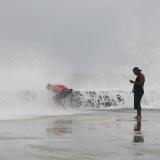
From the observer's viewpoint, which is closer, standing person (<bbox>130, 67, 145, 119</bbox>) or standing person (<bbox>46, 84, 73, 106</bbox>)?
standing person (<bbox>130, 67, 145, 119</bbox>)

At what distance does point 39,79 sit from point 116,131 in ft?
70.9

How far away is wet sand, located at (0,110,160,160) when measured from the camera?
973 cm

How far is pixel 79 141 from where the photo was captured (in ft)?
38.5

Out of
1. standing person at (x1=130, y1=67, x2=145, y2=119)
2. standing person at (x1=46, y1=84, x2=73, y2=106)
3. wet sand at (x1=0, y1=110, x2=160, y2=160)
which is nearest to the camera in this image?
wet sand at (x1=0, y1=110, x2=160, y2=160)

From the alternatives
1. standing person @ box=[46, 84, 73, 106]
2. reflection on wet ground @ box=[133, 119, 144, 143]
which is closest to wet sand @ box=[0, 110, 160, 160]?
reflection on wet ground @ box=[133, 119, 144, 143]

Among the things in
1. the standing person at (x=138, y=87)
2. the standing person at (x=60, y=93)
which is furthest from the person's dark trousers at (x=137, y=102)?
the standing person at (x=60, y=93)

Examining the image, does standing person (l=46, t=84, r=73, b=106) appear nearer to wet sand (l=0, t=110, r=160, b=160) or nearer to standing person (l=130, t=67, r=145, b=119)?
standing person (l=130, t=67, r=145, b=119)

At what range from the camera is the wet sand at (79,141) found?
9727mm

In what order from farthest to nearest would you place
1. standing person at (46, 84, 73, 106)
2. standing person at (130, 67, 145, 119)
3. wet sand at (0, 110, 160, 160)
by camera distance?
standing person at (46, 84, 73, 106)
standing person at (130, 67, 145, 119)
wet sand at (0, 110, 160, 160)

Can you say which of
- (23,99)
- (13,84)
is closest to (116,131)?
(23,99)

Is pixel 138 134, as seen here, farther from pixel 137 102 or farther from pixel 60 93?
pixel 60 93

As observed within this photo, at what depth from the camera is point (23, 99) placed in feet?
96.2

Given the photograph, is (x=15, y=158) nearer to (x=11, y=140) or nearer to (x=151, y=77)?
(x=11, y=140)

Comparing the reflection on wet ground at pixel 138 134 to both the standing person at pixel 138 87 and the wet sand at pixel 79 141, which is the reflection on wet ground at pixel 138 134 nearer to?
the wet sand at pixel 79 141
